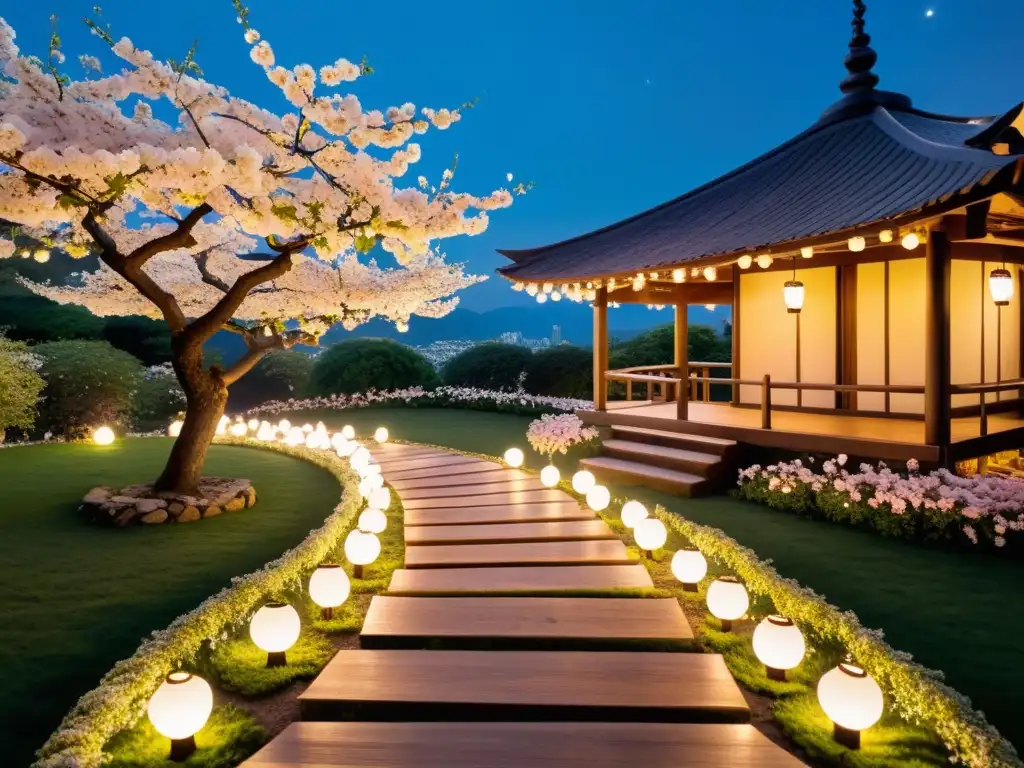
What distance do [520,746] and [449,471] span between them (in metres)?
6.85

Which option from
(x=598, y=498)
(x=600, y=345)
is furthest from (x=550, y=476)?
(x=600, y=345)

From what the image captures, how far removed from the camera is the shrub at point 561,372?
21.2m

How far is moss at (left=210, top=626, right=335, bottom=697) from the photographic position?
383 cm

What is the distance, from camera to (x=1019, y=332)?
11.9 m

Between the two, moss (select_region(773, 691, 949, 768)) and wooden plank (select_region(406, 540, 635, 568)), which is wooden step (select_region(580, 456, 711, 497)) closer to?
wooden plank (select_region(406, 540, 635, 568))

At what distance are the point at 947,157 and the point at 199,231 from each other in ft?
37.0

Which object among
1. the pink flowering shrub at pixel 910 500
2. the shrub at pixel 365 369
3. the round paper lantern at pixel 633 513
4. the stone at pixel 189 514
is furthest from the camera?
the shrub at pixel 365 369

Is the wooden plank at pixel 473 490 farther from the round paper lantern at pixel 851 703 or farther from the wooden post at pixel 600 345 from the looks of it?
the round paper lantern at pixel 851 703

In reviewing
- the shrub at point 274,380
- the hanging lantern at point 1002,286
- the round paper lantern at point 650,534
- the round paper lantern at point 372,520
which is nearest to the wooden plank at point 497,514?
the round paper lantern at point 372,520

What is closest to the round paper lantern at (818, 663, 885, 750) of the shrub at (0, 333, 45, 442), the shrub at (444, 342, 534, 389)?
the shrub at (0, 333, 45, 442)

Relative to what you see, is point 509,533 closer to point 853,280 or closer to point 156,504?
point 156,504

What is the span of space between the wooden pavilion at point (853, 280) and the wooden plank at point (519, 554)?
12.9ft

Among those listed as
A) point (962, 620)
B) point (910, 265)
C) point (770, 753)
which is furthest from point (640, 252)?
point (770, 753)

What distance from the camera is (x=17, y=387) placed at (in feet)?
45.9
